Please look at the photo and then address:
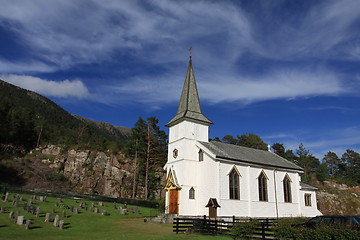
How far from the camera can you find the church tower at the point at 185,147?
28405 millimetres

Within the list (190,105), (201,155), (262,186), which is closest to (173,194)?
(201,155)

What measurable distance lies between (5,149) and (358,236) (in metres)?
65.1

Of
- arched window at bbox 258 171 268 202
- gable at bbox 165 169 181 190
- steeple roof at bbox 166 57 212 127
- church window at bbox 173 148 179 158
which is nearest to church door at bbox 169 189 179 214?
gable at bbox 165 169 181 190

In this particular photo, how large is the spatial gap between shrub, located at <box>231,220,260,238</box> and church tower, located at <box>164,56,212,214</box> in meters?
11.9

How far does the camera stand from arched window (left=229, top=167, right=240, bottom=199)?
28328mm

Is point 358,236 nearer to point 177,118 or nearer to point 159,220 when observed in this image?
point 159,220

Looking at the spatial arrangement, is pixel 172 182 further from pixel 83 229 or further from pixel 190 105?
pixel 83 229

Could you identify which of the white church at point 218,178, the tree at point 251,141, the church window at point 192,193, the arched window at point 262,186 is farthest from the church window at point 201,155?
the tree at point 251,141

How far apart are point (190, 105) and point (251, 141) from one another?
42780 mm

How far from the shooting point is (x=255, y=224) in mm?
16172

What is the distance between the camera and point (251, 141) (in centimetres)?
7125

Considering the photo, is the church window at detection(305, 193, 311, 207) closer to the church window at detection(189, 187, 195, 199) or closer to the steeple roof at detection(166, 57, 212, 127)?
the steeple roof at detection(166, 57, 212, 127)

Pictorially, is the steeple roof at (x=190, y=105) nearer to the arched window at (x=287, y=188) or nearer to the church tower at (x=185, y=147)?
the church tower at (x=185, y=147)

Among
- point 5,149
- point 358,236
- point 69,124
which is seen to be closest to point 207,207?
point 358,236
